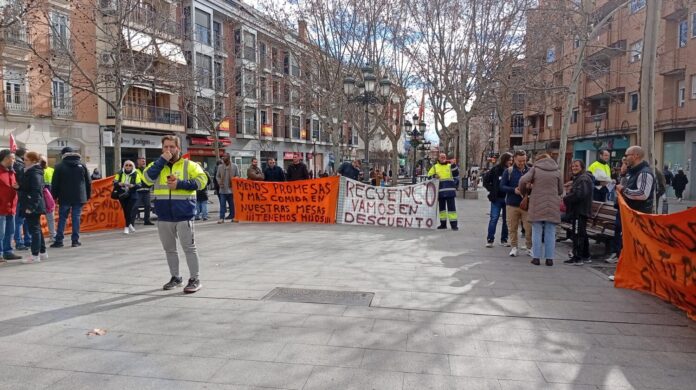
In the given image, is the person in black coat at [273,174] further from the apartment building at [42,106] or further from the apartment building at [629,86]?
the apartment building at [42,106]

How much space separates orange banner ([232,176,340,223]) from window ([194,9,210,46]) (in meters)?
26.3

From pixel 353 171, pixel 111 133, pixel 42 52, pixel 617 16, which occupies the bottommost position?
pixel 353 171

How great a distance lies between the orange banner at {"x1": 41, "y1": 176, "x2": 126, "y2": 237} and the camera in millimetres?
11039

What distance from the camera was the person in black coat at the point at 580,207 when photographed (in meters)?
7.29

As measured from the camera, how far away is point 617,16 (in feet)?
101

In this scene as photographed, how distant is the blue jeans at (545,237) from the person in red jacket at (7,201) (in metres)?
7.91

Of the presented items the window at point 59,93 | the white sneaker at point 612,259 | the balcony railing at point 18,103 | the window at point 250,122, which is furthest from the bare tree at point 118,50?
the window at point 250,122

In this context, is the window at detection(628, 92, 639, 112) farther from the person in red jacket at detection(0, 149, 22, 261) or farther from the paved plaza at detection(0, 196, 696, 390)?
the person in red jacket at detection(0, 149, 22, 261)

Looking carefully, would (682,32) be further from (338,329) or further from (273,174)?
(338,329)

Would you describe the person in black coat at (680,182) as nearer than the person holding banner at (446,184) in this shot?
No

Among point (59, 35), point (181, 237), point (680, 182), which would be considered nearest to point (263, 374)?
point (181, 237)

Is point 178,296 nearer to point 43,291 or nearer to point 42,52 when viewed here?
point 43,291

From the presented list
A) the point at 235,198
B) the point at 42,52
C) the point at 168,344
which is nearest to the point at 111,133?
the point at 42,52

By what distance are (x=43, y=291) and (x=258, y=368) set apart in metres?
3.50
